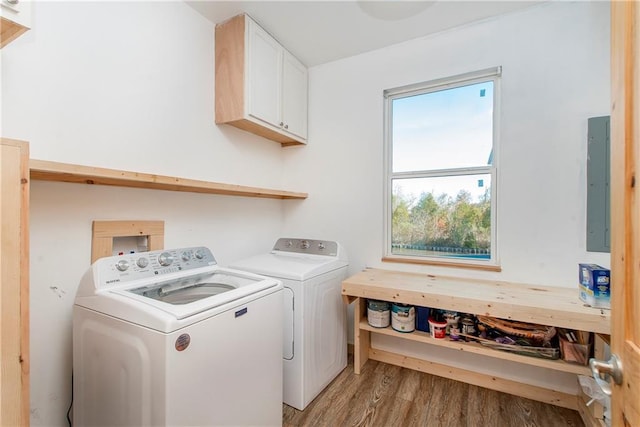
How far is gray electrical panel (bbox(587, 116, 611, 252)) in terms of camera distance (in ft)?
5.62

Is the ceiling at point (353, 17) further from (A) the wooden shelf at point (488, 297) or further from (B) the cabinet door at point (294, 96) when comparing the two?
(A) the wooden shelf at point (488, 297)

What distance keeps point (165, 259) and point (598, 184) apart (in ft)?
8.47

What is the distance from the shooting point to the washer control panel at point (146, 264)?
1.30 metres

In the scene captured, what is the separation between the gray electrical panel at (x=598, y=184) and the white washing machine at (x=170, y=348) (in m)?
1.94

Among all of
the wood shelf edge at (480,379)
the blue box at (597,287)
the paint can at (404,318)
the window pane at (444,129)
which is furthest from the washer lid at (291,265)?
the blue box at (597,287)

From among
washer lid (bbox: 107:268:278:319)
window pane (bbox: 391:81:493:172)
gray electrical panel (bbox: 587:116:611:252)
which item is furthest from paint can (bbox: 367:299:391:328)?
gray electrical panel (bbox: 587:116:611:252)

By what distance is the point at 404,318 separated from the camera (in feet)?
6.76

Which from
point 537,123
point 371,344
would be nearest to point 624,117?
point 537,123

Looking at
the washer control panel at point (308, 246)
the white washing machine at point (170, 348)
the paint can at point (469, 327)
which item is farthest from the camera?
the washer control panel at point (308, 246)

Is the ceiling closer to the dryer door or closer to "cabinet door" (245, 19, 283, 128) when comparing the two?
"cabinet door" (245, 19, 283, 128)

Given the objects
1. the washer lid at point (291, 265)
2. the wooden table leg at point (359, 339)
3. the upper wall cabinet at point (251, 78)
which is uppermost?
the upper wall cabinet at point (251, 78)

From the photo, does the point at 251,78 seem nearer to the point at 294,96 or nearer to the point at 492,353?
the point at 294,96

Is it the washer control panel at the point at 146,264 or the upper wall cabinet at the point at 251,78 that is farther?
the upper wall cabinet at the point at 251,78

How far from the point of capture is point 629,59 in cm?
61
